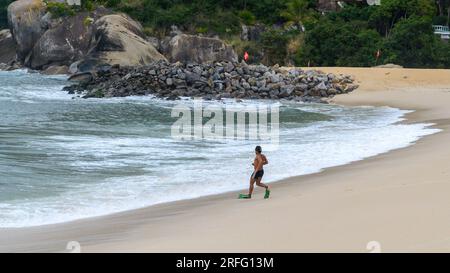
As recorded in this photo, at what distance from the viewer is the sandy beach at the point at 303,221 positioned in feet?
20.7

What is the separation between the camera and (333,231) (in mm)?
6691

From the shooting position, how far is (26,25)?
54281 millimetres

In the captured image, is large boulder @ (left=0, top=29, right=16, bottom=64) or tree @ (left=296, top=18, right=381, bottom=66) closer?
tree @ (left=296, top=18, right=381, bottom=66)

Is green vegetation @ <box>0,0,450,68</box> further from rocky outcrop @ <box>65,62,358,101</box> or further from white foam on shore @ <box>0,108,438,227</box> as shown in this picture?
white foam on shore @ <box>0,108,438,227</box>

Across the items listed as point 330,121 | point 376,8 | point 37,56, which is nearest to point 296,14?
point 376,8

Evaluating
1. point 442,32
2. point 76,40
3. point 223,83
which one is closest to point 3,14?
point 76,40

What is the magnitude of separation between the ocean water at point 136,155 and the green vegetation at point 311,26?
18016 mm

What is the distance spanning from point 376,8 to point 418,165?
40448 millimetres

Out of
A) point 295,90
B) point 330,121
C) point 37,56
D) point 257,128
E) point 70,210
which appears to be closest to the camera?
point 70,210

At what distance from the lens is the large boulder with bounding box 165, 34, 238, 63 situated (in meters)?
45.4

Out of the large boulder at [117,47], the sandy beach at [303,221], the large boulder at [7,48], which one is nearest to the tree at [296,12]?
the large boulder at [117,47]

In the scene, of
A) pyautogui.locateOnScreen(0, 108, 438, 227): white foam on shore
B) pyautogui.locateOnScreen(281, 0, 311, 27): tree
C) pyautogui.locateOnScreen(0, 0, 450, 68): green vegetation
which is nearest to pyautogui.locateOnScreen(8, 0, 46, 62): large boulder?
pyautogui.locateOnScreen(0, 0, 450, 68): green vegetation
